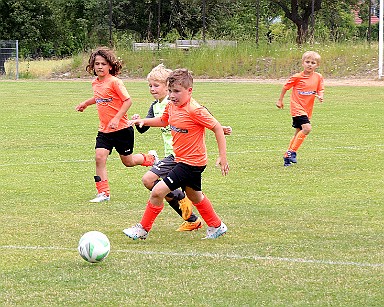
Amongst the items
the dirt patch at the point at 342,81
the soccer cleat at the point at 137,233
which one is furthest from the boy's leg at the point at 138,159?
the dirt patch at the point at 342,81

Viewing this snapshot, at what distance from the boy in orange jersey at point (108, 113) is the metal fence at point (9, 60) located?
3615cm

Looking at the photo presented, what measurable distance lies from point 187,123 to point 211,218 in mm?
849

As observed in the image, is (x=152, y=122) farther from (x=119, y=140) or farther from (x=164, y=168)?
(x=119, y=140)

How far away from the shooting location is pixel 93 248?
258 inches

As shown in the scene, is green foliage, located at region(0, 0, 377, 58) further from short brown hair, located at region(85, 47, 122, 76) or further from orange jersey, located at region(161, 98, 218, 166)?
orange jersey, located at region(161, 98, 218, 166)

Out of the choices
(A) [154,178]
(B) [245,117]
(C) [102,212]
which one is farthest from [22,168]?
(B) [245,117]

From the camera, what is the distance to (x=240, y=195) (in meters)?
10.1

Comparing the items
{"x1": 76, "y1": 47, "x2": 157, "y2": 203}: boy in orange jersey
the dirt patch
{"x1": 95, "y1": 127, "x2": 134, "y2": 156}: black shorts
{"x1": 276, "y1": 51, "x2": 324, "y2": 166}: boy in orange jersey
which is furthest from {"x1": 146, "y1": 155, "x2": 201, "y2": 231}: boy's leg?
the dirt patch

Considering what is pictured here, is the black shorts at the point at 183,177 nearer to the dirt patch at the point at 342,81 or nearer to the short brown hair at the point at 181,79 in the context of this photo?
the short brown hair at the point at 181,79

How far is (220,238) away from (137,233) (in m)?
0.72

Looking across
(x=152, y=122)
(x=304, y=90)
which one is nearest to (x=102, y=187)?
(x=152, y=122)

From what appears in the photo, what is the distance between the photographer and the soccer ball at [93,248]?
6555mm

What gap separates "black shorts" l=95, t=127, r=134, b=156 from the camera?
1012 centimetres

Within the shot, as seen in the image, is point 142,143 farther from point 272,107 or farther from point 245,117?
point 272,107
